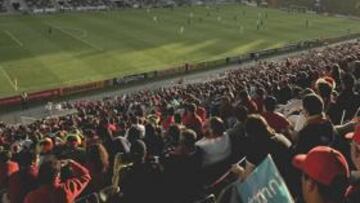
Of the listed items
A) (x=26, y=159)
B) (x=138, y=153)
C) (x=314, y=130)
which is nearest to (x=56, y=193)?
(x=138, y=153)

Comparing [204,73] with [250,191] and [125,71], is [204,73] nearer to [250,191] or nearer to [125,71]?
[125,71]

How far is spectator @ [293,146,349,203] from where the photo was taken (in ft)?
18.6

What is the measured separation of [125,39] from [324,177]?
6034 cm

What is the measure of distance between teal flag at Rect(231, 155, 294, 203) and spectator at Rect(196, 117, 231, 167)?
3816mm

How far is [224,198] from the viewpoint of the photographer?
7.35 m

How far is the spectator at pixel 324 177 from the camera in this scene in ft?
18.6

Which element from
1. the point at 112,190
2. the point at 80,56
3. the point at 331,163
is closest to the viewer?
the point at 331,163

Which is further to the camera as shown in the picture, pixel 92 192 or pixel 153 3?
pixel 153 3

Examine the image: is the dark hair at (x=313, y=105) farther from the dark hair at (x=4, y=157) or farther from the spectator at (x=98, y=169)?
the dark hair at (x=4, y=157)

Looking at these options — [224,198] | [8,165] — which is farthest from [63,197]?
[8,165]

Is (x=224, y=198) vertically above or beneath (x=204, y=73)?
above

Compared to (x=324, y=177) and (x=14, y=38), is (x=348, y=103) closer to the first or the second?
(x=324, y=177)

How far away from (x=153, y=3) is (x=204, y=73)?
153ft

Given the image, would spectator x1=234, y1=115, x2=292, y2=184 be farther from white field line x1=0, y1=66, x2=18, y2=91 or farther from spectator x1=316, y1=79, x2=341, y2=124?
white field line x1=0, y1=66, x2=18, y2=91
